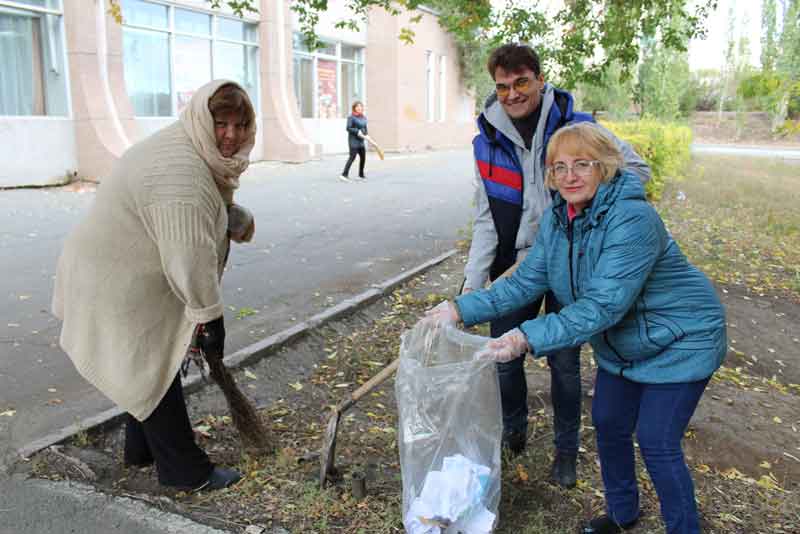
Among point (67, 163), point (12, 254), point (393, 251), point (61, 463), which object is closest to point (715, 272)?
point (393, 251)

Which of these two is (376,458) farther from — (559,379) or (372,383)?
(559,379)

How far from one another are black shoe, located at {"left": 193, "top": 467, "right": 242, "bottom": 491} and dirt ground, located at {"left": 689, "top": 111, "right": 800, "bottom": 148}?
4979 centimetres

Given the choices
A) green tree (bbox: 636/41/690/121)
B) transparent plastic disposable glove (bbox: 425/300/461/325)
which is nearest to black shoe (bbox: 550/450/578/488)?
transparent plastic disposable glove (bbox: 425/300/461/325)

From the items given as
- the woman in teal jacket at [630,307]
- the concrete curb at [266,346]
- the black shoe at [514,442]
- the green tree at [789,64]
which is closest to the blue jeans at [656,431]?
the woman in teal jacket at [630,307]

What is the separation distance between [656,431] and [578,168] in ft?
3.07

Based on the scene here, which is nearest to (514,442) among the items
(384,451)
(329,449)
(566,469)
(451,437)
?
(566,469)

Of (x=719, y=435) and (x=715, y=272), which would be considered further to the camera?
(x=715, y=272)

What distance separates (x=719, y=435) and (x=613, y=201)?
204 cm

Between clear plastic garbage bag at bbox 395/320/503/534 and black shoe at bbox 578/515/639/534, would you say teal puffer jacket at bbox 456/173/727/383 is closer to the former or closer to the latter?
clear plastic garbage bag at bbox 395/320/503/534

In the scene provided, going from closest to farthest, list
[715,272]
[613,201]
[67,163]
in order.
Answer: [613,201] → [715,272] → [67,163]

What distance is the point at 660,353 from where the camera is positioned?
7.52 feet

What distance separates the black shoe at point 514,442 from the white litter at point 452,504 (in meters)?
0.76

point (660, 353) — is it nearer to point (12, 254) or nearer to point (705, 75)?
point (12, 254)

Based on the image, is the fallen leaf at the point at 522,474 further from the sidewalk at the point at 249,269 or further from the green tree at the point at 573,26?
the green tree at the point at 573,26
